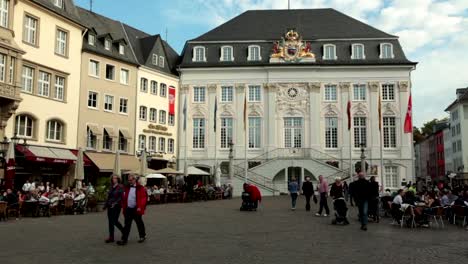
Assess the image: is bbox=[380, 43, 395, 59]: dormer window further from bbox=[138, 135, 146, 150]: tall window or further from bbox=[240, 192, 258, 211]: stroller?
bbox=[240, 192, 258, 211]: stroller

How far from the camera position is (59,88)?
3481 centimetres

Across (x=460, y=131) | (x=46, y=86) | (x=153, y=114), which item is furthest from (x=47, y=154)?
(x=460, y=131)

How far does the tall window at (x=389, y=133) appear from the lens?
4691 centimetres

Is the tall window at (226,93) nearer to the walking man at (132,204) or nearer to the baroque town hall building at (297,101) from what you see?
the baroque town hall building at (297,101)

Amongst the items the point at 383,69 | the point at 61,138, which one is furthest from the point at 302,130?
the point at 61,138

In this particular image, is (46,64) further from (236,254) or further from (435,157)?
(435,157)

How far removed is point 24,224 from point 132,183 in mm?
7278

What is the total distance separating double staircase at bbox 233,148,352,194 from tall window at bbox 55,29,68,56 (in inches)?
705

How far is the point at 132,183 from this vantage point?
40.6ft

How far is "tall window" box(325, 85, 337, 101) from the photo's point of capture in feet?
157

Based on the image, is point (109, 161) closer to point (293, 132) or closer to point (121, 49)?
point (121, 49)

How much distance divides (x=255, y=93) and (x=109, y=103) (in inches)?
589

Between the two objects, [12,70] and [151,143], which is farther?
[151,143]

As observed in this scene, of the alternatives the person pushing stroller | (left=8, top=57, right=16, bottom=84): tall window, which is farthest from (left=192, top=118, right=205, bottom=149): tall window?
the person pushing stroller
